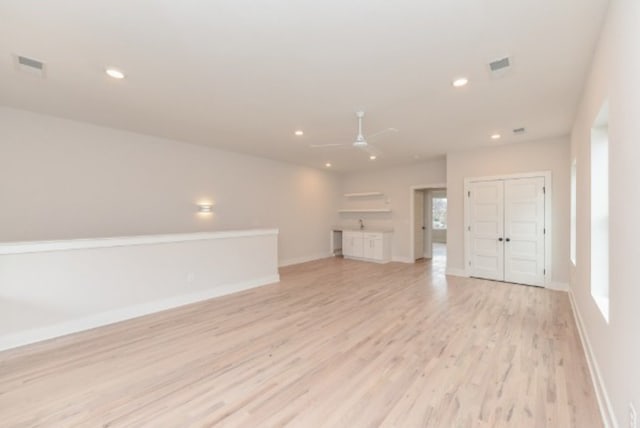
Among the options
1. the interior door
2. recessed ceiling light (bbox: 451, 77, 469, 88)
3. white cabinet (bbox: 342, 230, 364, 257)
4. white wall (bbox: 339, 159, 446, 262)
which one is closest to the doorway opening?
the interior door

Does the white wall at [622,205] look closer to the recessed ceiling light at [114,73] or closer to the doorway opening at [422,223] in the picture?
the recessed ceiling light at [114,73]

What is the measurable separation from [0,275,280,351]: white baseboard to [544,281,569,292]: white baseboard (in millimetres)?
5581

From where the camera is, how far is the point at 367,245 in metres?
8.29

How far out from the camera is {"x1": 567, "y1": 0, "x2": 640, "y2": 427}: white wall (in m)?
1.46

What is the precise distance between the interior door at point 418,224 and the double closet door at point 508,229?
2021 millimetres

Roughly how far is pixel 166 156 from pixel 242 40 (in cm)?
387

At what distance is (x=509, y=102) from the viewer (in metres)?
3.58

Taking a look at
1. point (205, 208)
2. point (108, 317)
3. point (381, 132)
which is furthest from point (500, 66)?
point (205, 208)

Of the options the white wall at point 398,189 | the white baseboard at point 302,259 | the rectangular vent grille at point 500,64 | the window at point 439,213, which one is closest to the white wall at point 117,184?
the white baseboard at point 302,259

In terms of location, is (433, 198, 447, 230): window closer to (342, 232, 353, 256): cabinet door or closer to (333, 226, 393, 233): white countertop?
(333, 226, 393, 233): white countertop

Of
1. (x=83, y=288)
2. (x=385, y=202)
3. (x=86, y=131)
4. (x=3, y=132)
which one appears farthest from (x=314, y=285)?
(x=3, y=132)

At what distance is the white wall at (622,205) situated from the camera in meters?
1.46

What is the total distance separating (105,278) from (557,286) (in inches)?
286

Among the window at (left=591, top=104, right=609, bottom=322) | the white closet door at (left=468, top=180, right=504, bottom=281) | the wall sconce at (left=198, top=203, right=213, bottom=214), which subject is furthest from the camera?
the wall sconce at (left=198, top=203, right=213, bottom=214)
